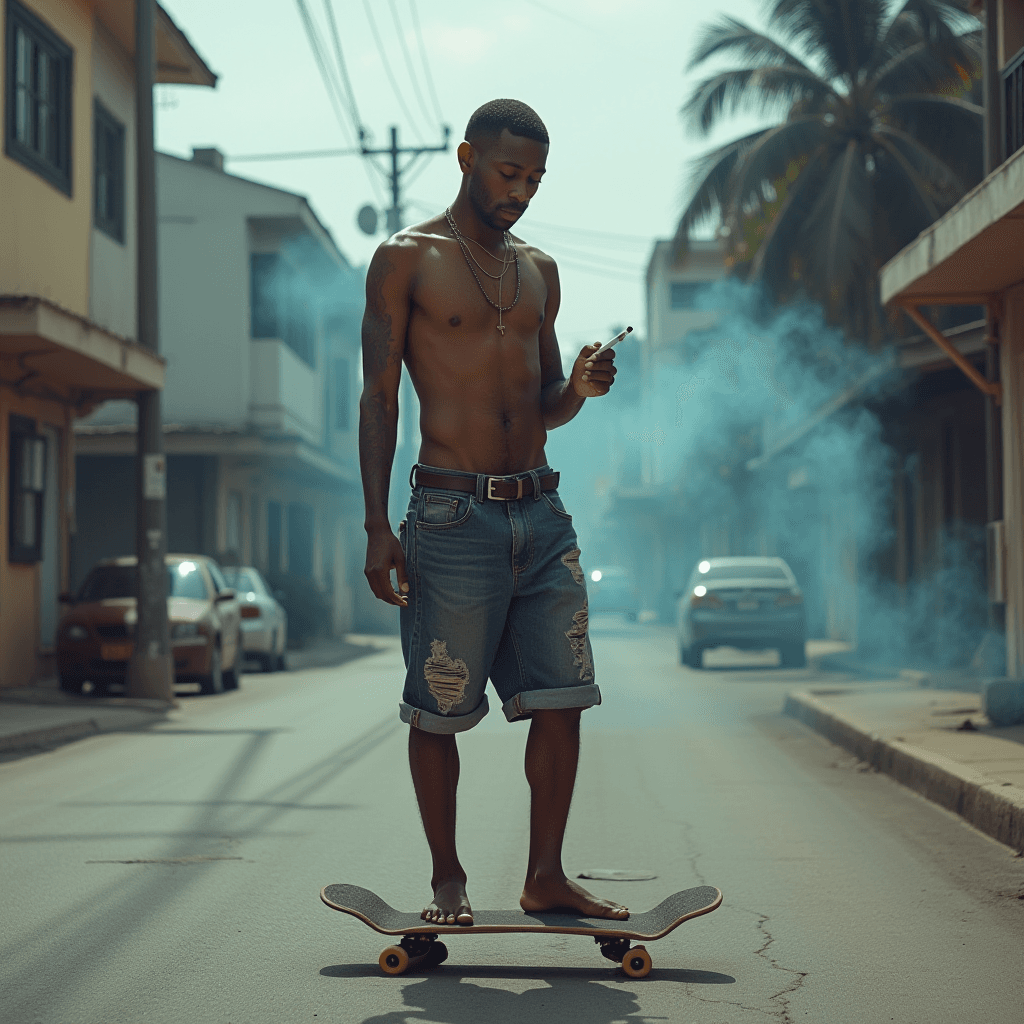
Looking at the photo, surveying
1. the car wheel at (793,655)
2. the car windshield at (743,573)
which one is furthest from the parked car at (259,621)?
the car wheel at (793,655)

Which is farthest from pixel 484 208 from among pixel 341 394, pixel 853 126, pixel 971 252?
pixel 341 394

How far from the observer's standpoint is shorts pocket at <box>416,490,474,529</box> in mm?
4348

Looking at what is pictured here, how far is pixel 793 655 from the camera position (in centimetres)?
2153

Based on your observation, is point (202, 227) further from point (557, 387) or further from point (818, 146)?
point (557, 387)

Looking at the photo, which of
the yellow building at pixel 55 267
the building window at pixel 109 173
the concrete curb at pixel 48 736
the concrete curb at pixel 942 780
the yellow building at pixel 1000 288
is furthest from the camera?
the building window at pixel 109 173

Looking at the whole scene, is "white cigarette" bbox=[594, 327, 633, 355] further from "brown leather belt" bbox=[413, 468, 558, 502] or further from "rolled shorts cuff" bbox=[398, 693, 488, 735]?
"rolled shorts cuff" bbox=[398, 693, 488, 735]

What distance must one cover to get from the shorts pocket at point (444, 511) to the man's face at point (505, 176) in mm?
791

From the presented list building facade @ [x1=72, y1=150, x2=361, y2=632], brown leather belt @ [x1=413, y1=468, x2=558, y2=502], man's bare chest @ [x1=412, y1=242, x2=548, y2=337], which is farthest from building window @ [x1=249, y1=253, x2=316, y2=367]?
brown leather belt @ [x1=413, y1=468, x2=558, y2=502]

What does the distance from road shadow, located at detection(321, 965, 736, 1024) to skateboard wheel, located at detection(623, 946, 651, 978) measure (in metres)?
0.03

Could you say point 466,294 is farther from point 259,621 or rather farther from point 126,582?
point 259,621

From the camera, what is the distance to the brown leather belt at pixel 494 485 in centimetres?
439

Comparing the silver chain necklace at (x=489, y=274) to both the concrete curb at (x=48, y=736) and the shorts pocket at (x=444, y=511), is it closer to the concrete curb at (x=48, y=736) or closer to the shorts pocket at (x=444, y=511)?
the shorts pocket at (x=444, y=511)

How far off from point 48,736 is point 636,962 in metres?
8.27

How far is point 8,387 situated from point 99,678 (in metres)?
3.16
